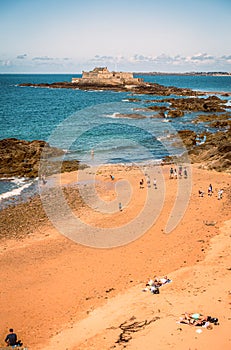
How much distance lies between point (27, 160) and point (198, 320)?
22.8 metres

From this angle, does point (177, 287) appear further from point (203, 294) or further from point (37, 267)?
point (37, 267)

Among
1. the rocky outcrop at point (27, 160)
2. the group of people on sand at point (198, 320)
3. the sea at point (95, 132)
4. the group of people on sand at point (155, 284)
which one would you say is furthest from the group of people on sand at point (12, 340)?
the rocky outcrop at point (27, 160)

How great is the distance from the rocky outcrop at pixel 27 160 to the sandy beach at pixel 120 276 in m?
7.04

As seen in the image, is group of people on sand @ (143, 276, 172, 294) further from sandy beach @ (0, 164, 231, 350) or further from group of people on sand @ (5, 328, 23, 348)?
group of people on sand @ (5, 328, 23, 348)

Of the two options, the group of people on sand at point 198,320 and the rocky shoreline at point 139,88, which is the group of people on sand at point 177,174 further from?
the rocky shoreline at point 139,88

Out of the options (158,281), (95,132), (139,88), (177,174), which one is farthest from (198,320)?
(139,88)

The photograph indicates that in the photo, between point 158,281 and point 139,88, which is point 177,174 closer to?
point 158,281

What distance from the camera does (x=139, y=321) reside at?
1041cm

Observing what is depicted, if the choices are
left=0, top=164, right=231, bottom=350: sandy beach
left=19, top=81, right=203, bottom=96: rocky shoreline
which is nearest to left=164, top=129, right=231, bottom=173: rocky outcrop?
left=0, top=164, right=231, bottom=350: sandy beach

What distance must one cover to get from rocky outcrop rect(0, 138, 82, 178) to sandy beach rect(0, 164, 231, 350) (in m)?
7.04

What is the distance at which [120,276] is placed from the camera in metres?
13.5

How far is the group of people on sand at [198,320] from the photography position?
32.0 ft

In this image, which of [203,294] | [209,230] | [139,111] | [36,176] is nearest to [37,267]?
[203,294]

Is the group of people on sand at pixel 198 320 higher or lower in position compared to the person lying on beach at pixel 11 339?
higher
